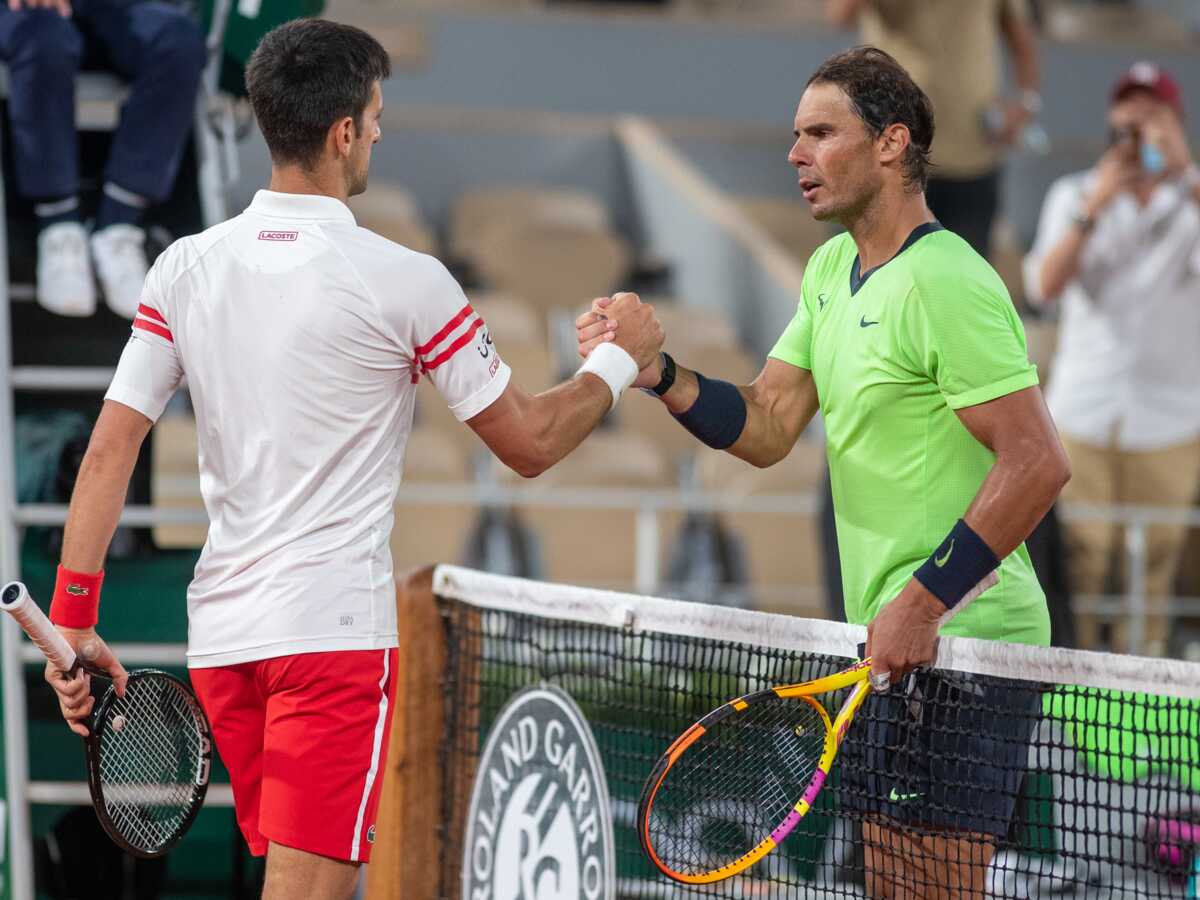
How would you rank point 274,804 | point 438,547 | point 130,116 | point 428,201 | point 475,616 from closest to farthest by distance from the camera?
point 274,804 → point 475,616 → point 130,116 → point 438,547 → point 428,201

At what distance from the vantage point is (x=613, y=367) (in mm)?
3303

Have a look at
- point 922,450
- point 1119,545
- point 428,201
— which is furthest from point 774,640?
point 428,201

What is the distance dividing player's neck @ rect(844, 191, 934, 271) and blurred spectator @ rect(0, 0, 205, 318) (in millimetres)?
1937

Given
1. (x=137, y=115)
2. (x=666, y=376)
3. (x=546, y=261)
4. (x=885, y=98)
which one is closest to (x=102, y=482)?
(x=666, y=376)

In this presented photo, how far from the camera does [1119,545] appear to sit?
7520 millimetres

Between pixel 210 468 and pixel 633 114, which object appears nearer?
pixel 210 468

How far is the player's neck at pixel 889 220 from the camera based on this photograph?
3.12 meters

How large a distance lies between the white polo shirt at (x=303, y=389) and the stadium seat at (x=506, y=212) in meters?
6.82

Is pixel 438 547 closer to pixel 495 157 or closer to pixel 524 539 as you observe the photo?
pixel 524 539

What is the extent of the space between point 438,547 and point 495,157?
11.4 ft

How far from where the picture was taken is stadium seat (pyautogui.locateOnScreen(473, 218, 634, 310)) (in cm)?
973

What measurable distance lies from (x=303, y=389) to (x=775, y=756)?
1.01 m

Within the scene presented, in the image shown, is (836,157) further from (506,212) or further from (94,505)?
(506,212)

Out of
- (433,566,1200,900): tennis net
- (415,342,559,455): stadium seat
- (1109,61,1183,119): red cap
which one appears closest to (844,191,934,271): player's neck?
(433,566,1200,900): tennis net
